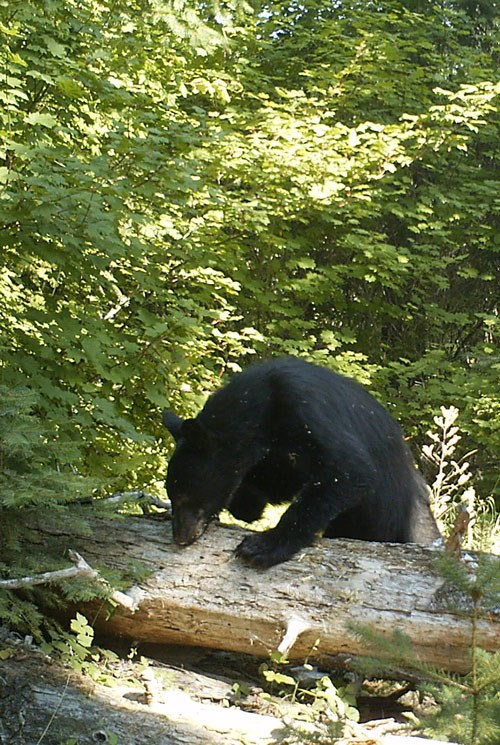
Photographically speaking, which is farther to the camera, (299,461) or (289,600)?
(299,461)

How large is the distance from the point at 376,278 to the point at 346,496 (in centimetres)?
737

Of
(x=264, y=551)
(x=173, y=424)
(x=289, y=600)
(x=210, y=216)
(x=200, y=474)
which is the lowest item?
(x=289, y=600)

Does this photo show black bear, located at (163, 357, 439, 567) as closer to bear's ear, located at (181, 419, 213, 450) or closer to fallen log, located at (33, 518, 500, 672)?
bear's ear, located at (181, 419, 213, 450)

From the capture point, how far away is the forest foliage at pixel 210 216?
5.46 metres

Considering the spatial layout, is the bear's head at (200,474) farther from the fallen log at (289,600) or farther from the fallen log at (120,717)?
the fallen log at (120,717)

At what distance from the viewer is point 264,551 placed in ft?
13.3

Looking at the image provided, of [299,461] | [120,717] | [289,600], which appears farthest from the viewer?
[299,461]

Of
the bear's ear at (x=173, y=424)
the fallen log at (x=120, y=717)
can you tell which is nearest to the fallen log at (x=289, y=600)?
the fallen log at (x=120, y=717)

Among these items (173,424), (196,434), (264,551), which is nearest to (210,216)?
(173,424)

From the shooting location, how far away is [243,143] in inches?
380

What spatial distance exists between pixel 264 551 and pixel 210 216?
544 cm

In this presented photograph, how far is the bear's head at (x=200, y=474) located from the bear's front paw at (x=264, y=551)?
47cm

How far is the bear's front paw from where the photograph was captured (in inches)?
159

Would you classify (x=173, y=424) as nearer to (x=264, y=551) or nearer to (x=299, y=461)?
(x=299, y=461)
